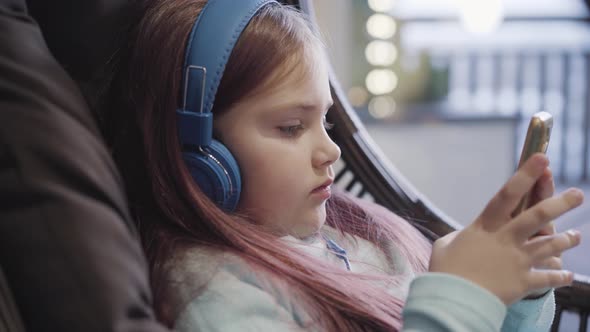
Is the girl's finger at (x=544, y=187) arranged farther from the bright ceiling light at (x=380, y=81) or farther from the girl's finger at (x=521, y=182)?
the bright ceiling light at (x=380, y=81)

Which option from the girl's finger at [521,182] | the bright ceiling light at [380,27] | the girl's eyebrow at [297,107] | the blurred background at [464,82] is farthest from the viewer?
the bright ceiling light at [380,27]

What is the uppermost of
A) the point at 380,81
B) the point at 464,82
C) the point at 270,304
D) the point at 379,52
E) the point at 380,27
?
the point at 270,304

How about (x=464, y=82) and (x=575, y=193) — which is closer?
(x=575, y=193)

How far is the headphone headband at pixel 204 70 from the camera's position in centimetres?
65

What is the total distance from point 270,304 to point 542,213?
0.22 metres

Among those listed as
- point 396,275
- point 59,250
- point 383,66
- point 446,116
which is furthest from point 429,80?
point 59,250

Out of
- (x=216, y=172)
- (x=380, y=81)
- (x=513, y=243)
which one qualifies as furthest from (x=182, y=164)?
(x=380, y=81)

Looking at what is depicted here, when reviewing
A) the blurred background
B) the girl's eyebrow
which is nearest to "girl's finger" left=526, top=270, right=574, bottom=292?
the girl's eyebrow

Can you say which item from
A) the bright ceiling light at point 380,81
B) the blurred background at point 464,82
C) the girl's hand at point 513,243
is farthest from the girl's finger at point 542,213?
the bright ceiling light at point 380,81

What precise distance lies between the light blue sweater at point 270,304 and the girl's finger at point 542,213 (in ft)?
0.17

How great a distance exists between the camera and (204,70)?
0.65 metres

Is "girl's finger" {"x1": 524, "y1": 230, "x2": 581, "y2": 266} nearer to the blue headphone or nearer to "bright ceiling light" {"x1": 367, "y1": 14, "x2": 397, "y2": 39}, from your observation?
the blue headphone

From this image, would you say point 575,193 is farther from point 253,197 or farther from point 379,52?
point 379,52

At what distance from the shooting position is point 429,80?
4.47 meters
